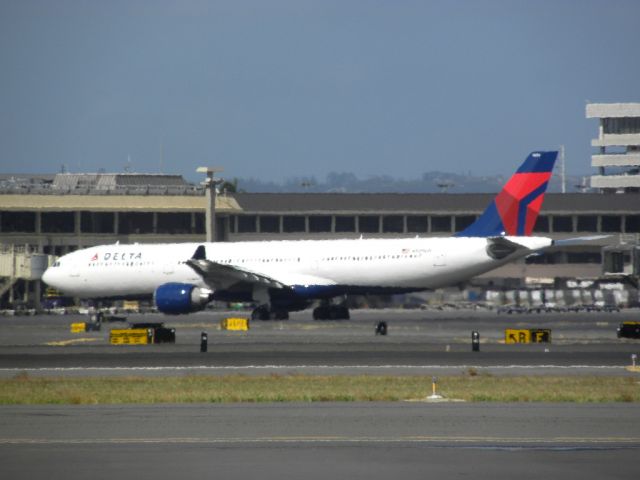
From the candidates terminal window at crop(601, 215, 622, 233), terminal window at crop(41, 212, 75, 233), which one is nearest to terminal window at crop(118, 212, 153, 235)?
terminal window at crop(41, 212, 75, 233)

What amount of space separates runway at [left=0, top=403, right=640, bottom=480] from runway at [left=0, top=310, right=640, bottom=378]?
10604 mm

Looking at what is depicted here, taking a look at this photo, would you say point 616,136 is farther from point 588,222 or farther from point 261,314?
point 261,314

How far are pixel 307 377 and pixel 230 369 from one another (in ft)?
13.4

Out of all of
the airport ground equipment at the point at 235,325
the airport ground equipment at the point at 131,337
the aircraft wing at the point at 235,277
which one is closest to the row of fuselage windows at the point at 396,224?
the aircraft wing at the point at 235,277

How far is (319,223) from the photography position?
132 meters

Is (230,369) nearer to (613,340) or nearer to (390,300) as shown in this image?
(613,340)

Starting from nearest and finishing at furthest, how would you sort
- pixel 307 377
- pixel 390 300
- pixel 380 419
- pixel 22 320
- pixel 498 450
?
pixel 498 450
pixel 380 419
pixel 307 377
pixel 22 320
pixel 390 300

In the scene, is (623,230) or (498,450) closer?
(498,450)

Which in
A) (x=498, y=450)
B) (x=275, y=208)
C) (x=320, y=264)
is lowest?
(x=498, y=450)

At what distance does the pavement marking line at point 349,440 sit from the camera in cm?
2305

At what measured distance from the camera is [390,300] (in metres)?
91.9

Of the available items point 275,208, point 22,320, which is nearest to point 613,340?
point 22,320

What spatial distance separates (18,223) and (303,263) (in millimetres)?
47130

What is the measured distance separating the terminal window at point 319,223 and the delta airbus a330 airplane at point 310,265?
53177mm
